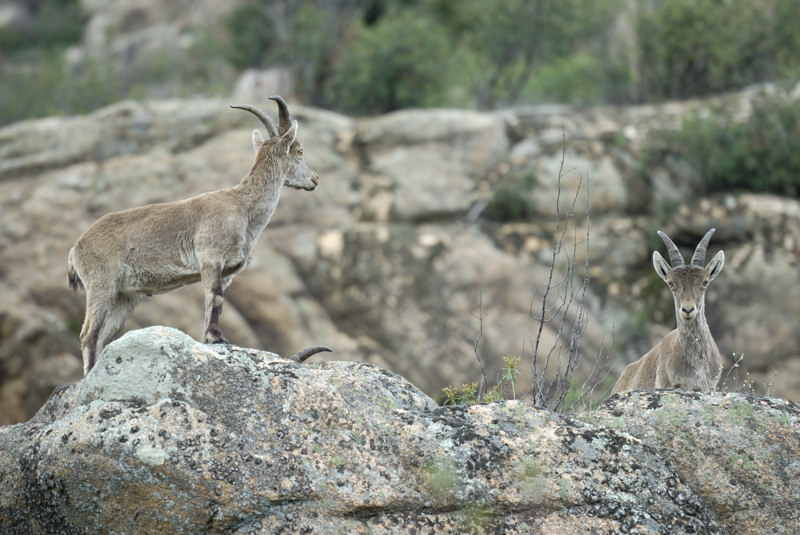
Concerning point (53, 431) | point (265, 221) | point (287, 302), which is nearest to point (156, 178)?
point (287, 302)

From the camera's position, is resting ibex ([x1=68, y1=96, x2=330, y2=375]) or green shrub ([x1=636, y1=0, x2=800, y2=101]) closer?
resting ibex ([x1=68, y1=96, x2=330, y2=375])

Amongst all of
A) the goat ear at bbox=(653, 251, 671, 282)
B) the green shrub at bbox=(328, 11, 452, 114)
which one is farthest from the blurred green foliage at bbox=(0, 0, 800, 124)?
the goat ear at bbox=(653, 251, 671, 282)

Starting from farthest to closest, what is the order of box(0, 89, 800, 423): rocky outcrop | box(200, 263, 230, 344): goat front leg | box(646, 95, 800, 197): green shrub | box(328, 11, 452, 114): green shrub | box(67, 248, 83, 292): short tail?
box(328, 11, 452, 114): green shrub < box(646, 95, 800, 197): green shrub < box(0, 89, 800, 423): rocky outcrop < box(67, 248, 83, 292): short tail < box(200, 263, 230, 344): goat front leg

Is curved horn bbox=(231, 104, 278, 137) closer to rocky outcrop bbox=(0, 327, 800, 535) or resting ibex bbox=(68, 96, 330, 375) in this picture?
resting ibex bbox=(68, 96, 330, 375)

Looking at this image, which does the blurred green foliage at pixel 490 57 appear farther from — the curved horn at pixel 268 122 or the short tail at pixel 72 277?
the short tail at pixel 72 277

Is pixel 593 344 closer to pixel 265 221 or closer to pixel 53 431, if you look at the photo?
pixel 265 221

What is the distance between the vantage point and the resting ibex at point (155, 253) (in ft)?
30.8

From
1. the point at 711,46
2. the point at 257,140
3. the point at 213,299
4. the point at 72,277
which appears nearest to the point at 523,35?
the point at 711,46

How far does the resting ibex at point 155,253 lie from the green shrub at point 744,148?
1245 centimetres

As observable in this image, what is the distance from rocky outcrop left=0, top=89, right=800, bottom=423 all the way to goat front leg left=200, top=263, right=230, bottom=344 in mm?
9354

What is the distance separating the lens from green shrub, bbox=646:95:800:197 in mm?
19906

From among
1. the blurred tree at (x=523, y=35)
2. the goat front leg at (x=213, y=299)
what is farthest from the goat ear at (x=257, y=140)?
the blurred tree at (x=523, y=35)

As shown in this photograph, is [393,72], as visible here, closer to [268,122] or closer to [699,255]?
[268,122]

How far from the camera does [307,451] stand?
6.42m
